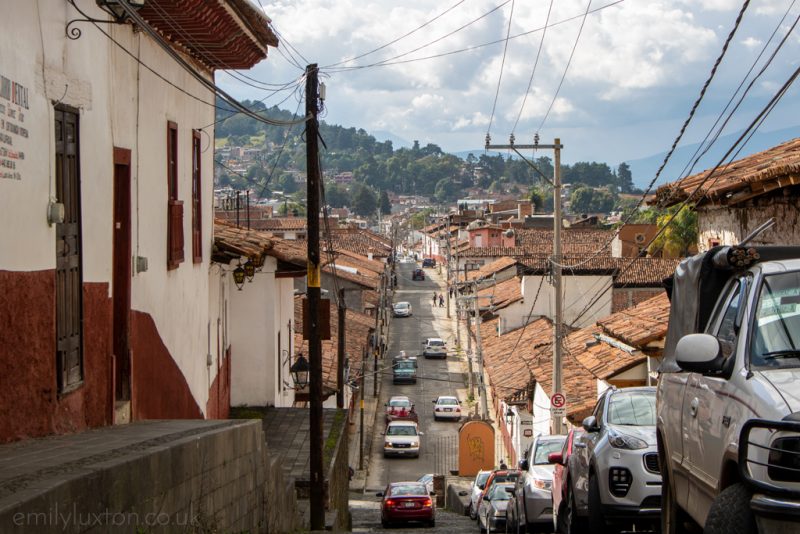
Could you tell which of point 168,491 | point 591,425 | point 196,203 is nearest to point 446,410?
point 196,203

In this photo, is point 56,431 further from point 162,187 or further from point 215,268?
point 215,268

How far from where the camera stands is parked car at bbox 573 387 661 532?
9.85 meters

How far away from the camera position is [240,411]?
2256cm

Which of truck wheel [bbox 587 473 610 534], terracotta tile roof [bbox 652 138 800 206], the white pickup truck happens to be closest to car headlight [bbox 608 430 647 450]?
truck wheel [bbox 587 473 610 534]

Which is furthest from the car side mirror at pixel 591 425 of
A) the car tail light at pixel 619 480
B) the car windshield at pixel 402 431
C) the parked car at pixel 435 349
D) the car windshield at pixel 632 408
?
the parked car at pixel 435 349

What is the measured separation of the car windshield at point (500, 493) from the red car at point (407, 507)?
3.15m

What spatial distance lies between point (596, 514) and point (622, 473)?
453 millimetres

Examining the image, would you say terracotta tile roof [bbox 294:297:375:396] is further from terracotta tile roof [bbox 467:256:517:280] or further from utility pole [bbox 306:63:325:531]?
terracotta tile roof [bbox 467:256:517:280]

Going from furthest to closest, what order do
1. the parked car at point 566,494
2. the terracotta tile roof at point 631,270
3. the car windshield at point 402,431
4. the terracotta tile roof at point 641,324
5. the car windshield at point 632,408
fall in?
the terracotta tile roof at point 631,270
the car windshield at point 402,431
the terracotta tile roof at point 641,324
the parked car at point 566,494
the car windshield at point 632,408

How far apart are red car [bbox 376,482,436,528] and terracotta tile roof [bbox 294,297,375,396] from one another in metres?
2.92

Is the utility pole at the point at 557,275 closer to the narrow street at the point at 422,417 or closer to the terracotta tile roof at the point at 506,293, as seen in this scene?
the narrow street at the point at 422,417

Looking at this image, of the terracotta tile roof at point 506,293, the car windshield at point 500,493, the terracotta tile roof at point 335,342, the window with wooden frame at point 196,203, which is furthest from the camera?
the terracotta tile roof at point 506,293

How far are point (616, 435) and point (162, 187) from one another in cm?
729

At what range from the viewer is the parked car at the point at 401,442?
42.2 meters
